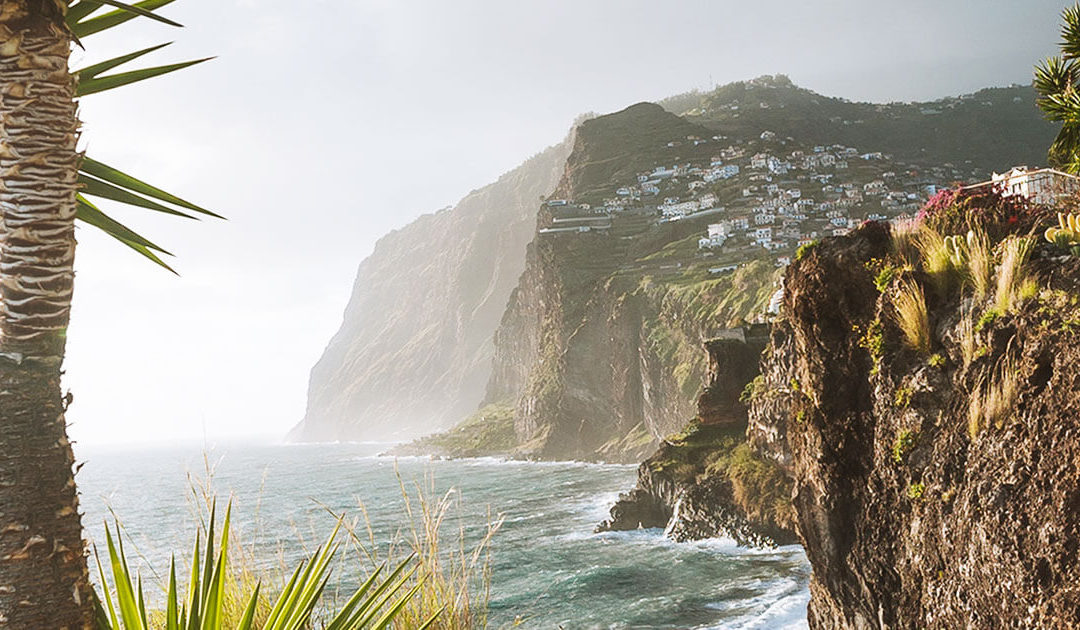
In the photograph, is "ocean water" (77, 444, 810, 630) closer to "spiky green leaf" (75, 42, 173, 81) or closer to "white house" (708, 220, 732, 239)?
"spiky green leaf" (75, 42, 173, 81)

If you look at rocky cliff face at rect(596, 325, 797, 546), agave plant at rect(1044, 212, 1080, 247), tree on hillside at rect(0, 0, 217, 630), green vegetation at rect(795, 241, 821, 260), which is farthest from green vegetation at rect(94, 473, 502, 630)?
rocky cliff face at rect(596, 325, 797, 546)

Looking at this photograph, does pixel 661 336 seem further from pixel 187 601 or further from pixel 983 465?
pixel 187 601

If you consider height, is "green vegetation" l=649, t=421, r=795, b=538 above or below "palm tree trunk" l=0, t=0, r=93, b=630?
below

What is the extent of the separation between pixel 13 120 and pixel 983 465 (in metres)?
7.09

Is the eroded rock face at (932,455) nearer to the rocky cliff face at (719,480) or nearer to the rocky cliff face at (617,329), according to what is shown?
the rocky cliff face at (719,480)

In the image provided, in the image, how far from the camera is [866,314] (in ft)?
27.0

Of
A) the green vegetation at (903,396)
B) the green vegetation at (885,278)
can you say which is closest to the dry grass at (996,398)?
the green vegetation at (903,396)

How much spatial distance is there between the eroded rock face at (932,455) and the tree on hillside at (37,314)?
6.11 meters

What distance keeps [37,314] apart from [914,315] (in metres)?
7.61

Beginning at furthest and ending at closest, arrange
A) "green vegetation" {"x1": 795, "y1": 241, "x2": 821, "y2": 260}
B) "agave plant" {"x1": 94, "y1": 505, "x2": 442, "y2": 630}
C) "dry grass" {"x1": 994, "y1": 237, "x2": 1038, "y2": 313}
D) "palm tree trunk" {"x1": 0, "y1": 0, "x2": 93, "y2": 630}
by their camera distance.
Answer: "green vegetation" {"x1": 795, "y1": 241, "x2": 821, "y2": 260}
"dry grass" {"x1": 994, "y1": 237, "x2": 1038, "y2": 313}
"agave plant" {"x1": 94, "y1": 505, "x2": 442, "y2": 630}
"palm tree trunk" {"x1": 0, "y1": 0, "x2": 93, "y2": 630}

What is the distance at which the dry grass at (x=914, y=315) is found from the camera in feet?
23.2

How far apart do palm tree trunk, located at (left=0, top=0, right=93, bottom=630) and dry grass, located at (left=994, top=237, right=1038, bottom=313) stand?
7.10 m

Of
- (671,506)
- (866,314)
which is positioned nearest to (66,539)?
(866,314)

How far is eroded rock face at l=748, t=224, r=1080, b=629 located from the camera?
16.9 feet
